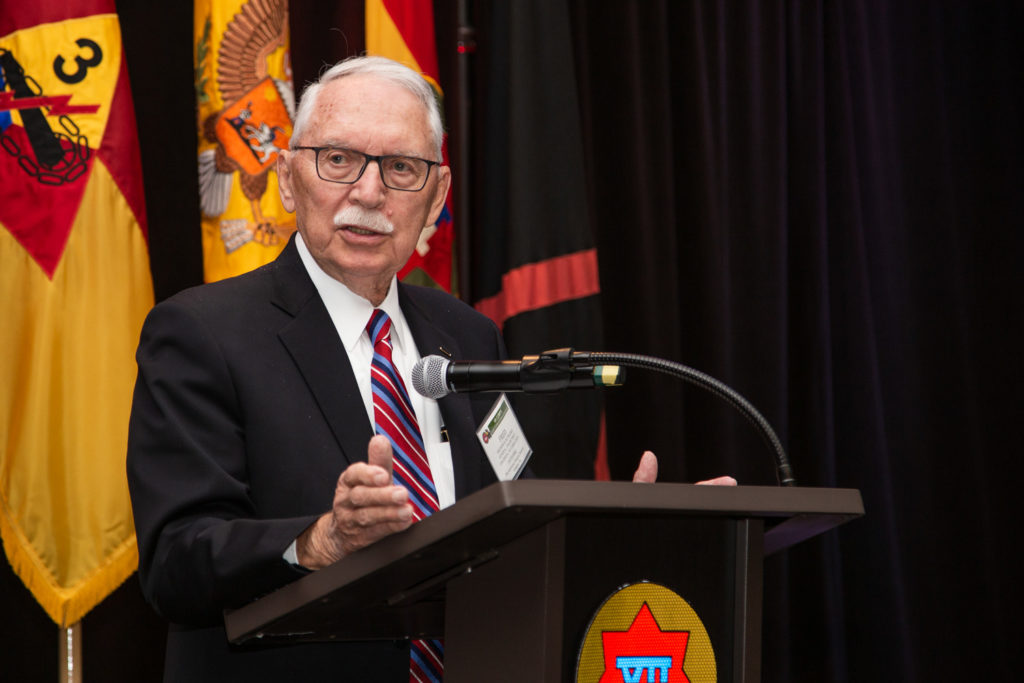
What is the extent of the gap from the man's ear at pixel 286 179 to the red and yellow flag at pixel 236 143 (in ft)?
2.53

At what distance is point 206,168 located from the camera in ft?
8.72

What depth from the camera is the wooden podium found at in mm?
967

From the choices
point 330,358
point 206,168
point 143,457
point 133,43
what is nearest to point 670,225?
point 206,168

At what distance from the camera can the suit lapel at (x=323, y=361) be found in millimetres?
1504

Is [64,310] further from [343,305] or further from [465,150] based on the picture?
[465,150]

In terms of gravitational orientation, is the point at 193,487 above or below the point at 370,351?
below

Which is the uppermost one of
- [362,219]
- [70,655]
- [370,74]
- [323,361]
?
[370,74]

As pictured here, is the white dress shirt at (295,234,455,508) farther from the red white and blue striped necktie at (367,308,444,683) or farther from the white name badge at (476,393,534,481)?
the white name badge at (476,393,534,481)

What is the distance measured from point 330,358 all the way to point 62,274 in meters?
1.24

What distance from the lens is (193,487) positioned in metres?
1.34

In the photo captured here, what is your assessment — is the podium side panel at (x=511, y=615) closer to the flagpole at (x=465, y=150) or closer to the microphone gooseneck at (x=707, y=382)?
the microphone gooseneck at (x=707, y=382)

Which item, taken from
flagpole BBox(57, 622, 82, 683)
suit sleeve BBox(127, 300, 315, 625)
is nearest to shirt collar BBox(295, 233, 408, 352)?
suit sleeve BBox(127, 300, 315, 625)

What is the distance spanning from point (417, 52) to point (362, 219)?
4.24ft

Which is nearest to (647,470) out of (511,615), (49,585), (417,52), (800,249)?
(511,615)
